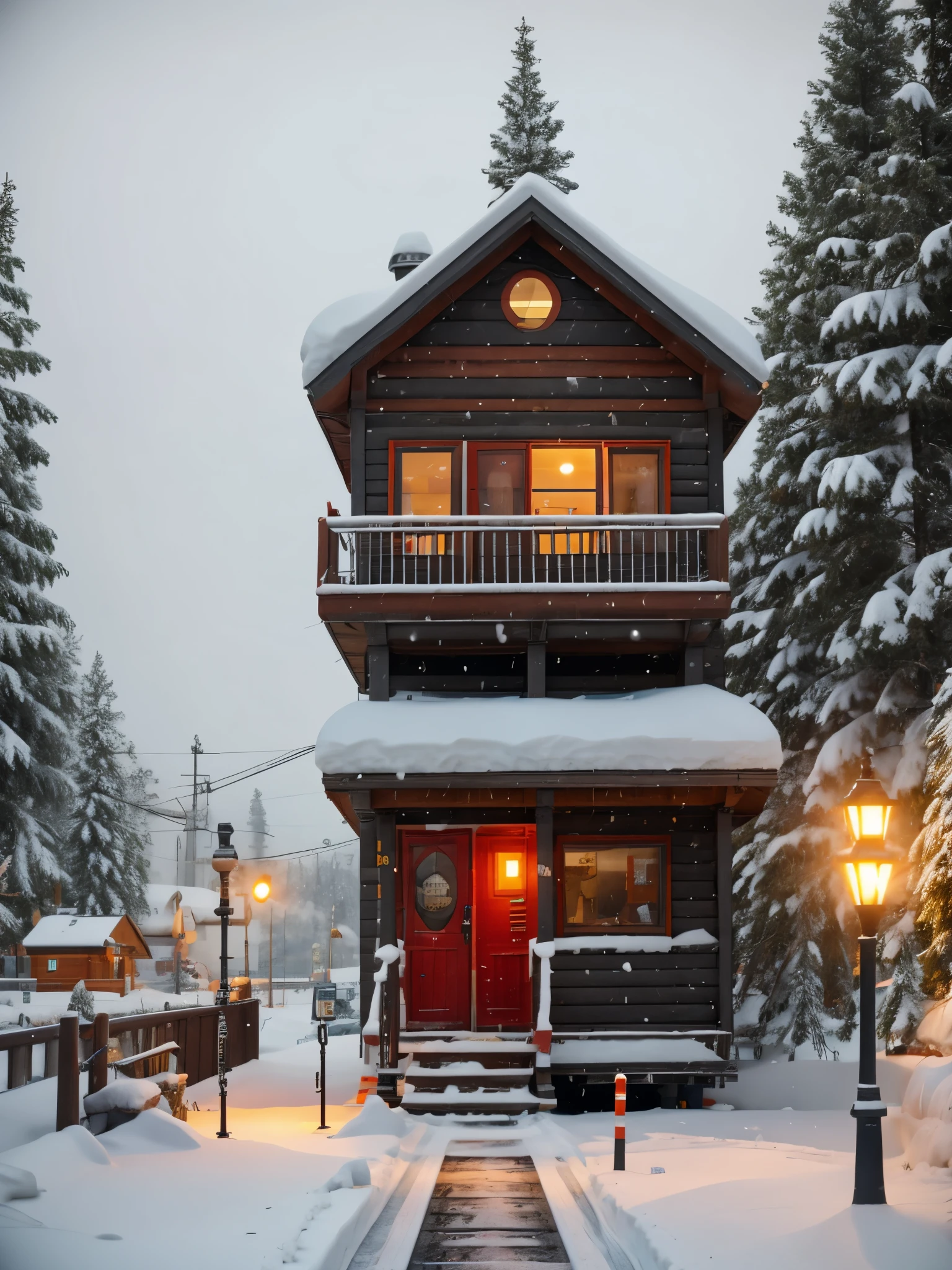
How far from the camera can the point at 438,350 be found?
19.1 metres

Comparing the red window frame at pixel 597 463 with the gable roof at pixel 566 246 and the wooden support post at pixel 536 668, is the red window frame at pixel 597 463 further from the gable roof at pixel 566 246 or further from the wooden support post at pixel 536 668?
the wooden support post at pixel 536 668

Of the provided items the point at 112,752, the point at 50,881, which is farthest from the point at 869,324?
the point at 112,752

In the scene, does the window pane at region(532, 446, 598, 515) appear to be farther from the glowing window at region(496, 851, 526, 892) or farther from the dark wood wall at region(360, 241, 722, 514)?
the glowing window at region(496, 851, 526, 892)

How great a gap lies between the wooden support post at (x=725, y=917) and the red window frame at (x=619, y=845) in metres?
0.78

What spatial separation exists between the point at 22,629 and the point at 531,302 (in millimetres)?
14472

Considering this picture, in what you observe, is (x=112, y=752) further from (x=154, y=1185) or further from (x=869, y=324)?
(x=154, y=1185)

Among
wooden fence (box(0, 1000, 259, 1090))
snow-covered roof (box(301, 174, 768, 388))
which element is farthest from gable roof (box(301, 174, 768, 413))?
wooden fence (box(0, 1000, 259, 1090))

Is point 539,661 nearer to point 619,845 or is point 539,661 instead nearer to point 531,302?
point 619,845

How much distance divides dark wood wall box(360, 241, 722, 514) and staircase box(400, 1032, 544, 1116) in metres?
8.03

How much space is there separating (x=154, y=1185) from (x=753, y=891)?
1558 centimetres

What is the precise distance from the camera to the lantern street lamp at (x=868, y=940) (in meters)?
8.54

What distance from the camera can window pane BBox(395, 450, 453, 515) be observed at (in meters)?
19.2

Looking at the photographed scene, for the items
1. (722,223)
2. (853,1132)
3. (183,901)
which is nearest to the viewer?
(853,1132)

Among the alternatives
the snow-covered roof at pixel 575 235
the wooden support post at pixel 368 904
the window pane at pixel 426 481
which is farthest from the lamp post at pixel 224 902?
the snow-covered roof at pixel 575 235
